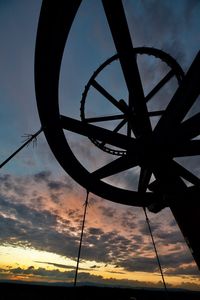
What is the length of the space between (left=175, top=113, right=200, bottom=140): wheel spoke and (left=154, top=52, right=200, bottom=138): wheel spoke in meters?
0.13

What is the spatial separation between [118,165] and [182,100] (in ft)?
6.83

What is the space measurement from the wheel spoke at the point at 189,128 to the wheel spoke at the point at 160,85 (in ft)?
7.15

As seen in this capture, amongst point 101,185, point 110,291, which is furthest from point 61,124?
point 110,291

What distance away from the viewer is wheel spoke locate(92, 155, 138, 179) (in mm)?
4914

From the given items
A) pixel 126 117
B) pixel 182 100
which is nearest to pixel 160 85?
pixel 126 117

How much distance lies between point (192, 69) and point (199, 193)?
254 centimetres

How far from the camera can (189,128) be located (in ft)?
12.9

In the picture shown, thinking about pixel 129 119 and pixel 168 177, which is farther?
pixel 129 119

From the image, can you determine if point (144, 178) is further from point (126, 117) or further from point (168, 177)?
point (126, 117)

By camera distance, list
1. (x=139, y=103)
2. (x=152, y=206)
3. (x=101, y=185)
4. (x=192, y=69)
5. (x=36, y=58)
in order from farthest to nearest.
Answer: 1. (x=101, y=185)
2. (x=152, y=206)
3. (x=139, y=103)
4. (x=36, y=58)
5. (x=192, y=69)

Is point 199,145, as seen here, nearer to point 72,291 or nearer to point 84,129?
point 84,129

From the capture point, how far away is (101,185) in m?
6.68

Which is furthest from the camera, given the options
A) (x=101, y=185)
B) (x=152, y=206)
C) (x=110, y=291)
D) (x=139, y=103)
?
(x=101, y=185)

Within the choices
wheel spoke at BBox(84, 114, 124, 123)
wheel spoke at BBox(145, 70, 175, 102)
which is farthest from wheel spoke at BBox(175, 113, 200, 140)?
wheel spoke at BBox(84, 114, 124, 123)
